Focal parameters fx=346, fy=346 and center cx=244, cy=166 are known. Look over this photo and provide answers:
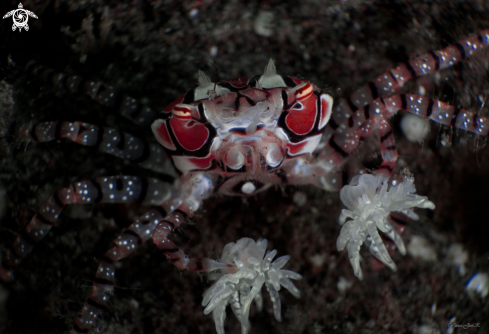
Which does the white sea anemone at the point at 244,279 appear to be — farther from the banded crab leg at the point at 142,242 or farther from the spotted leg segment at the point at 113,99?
the spotted leg segment at the point at 113,99

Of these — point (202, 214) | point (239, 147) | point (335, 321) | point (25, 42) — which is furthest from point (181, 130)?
point (25, 42)

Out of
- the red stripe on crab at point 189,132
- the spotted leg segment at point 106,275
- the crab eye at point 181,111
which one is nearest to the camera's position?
the crab eye at point 181,111

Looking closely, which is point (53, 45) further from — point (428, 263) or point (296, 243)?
point (428, 263)

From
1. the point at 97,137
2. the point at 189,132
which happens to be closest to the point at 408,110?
the point at 189,132

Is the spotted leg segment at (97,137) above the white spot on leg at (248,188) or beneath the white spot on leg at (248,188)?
above

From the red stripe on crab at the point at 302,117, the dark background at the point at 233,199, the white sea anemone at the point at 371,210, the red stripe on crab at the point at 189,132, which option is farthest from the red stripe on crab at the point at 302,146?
the red stripe on crab at the point at 189,132

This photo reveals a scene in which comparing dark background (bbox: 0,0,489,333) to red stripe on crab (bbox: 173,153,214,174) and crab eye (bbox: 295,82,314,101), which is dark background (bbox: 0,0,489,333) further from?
crab eye (bbox: 295,82,314,101)

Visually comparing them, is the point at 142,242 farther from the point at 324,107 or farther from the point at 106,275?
the point at 324,107
